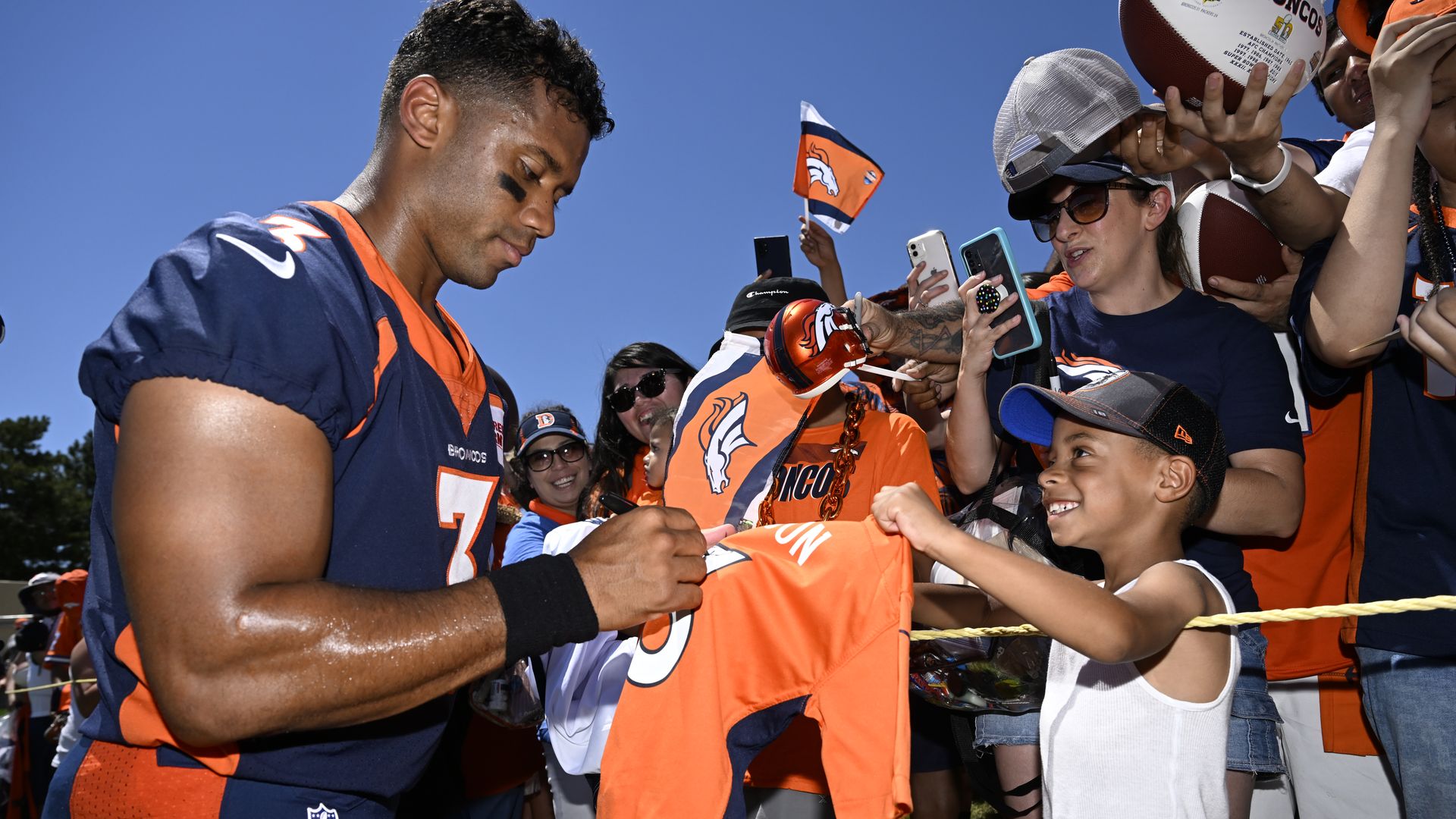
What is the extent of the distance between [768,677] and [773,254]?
13.4 ft

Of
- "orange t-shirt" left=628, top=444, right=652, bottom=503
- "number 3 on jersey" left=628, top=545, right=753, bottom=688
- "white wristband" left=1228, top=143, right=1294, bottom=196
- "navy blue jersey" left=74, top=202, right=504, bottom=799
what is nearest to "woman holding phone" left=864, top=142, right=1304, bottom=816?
"white wristband" left=1228, top=143, right=1294, bottom=196

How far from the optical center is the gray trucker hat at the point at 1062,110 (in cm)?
327

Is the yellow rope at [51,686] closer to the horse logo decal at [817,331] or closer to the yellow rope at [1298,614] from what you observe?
the horse logo decal at [817,331]

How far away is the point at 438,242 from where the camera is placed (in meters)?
2.19

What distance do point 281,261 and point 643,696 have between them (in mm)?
1323

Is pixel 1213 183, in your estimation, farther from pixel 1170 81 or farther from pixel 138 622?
pixel 138 622

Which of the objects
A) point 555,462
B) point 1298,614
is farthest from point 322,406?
point 555,462

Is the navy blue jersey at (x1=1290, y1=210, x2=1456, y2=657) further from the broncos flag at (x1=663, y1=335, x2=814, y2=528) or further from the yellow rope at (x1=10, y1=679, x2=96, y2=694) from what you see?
the yellow rope at (x1=10, y1=679, x2=96, y2=694)

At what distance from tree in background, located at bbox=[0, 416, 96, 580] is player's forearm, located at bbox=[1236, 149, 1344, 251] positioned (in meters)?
38.1

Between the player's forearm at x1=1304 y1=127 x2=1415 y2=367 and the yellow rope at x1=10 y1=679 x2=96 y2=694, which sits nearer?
the player's forearm at x1=1304 y1=127 x2=1415 y2=367

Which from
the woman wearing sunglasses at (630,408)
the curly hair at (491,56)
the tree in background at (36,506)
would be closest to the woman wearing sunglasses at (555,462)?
the woman wearing sunglasses at (630,408)

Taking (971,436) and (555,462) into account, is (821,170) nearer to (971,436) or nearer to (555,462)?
(555,462)

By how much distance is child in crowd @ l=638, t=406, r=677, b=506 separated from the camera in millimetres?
4664

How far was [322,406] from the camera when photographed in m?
1.58
